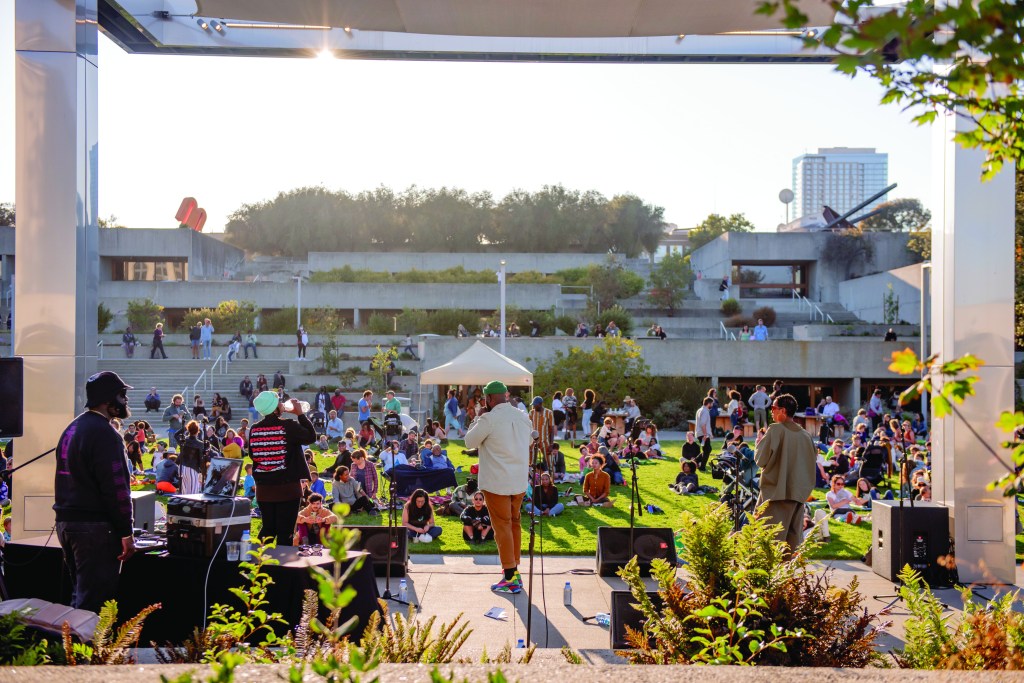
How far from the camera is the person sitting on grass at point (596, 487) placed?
47.3 ft

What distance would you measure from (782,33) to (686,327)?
3610cm

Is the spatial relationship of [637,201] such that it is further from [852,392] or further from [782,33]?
[782,33]

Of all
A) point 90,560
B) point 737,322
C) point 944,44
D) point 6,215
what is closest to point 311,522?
Answer: point 90,560

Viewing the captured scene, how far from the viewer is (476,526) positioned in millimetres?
11273

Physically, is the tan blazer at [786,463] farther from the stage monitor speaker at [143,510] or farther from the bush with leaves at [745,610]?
the stage monitor speaker at [143,510]

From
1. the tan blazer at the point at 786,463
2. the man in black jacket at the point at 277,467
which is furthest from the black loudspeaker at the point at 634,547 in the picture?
the man in black jacket at the point at 277,467

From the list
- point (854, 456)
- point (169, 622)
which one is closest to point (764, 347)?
point (854, 456)

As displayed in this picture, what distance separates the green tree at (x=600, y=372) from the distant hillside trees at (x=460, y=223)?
137 ft

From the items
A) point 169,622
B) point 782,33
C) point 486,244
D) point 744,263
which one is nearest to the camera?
point 169,622

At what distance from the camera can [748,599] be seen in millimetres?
3926

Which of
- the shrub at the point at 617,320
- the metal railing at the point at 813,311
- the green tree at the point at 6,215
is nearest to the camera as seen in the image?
the shrub at the point at 617,320

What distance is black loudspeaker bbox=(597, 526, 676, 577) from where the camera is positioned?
29.8 feet

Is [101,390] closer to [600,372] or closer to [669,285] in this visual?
[600,372]

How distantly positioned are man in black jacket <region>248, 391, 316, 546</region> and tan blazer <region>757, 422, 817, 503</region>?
3.97 metres
